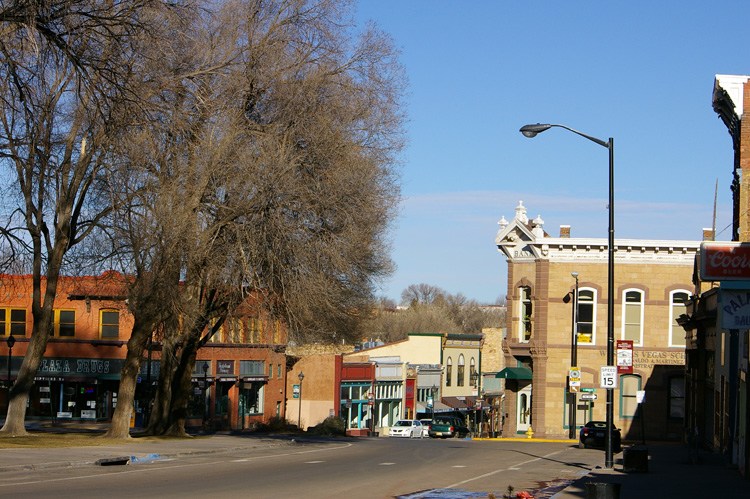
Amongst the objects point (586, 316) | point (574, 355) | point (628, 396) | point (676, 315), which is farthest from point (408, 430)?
point (676, 315)

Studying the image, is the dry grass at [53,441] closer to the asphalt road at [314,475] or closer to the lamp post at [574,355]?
the asphalt road at [314,475]

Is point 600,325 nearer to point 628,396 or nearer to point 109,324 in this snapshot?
point 628,396

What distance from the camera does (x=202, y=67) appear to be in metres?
26.3

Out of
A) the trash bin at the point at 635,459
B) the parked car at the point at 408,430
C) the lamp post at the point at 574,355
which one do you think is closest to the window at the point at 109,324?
the parked car at the point at 408,430

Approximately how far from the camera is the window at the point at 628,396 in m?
45.7

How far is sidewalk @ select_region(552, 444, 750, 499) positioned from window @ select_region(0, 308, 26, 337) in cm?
3546

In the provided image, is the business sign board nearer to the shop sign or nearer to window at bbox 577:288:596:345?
the shop sign

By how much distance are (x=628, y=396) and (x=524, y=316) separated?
642 cm

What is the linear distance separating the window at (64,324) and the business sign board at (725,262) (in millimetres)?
40243

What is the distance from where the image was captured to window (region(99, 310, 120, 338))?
50250 mm

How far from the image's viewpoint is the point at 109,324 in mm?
50344

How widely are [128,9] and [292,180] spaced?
12.0 m

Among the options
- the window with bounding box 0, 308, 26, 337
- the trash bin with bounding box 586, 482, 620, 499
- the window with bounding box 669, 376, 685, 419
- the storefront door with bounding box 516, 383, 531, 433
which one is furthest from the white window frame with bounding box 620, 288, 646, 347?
the trash bin with bounding box 586, 482, 620, 499

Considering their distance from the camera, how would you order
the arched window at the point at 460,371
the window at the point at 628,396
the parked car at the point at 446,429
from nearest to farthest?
the window at the point at 628,396 → the parked car at the point at 446,429 → the arched window at the point at 460,371
